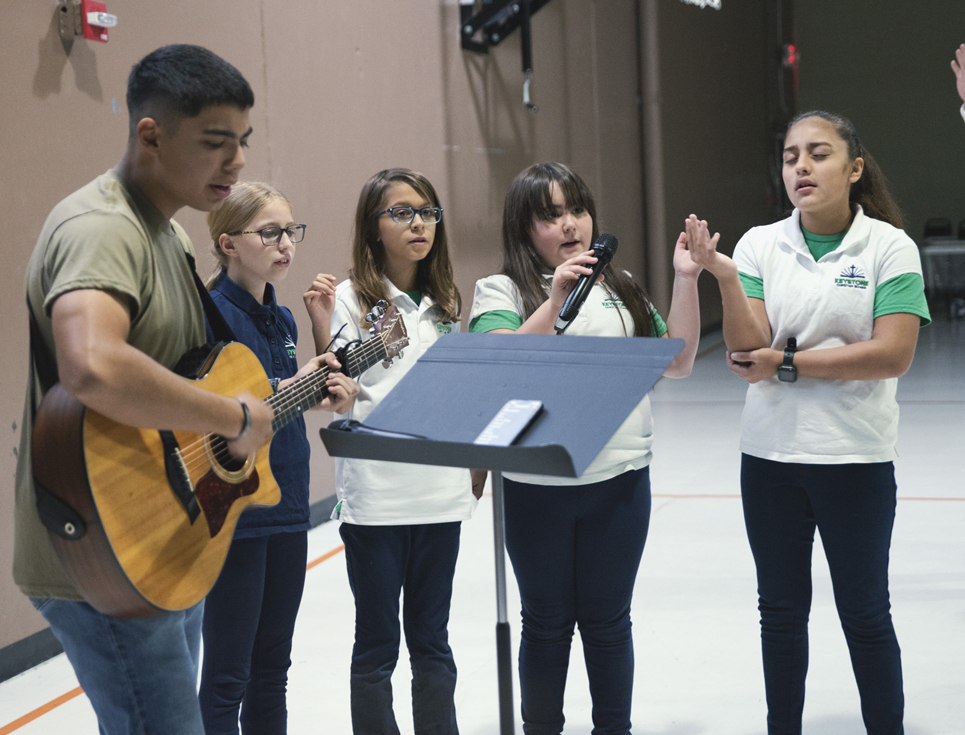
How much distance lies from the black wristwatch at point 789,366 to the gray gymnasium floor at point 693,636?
0.99m

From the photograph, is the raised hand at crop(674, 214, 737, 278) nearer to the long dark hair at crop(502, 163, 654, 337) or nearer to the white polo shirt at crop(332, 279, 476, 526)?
the long dark hair at crop(502, 163, 654, 337)

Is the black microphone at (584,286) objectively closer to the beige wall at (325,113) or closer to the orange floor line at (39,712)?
the orange floor line at (39,712)

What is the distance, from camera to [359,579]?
226cm

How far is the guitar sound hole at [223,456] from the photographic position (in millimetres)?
1697

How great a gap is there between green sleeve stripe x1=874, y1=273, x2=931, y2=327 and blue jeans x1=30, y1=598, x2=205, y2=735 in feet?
5.18

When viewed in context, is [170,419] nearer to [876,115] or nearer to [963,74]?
[963,74]

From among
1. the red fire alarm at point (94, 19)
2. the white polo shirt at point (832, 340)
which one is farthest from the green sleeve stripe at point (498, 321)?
the red fire alarm at point (94, 19)

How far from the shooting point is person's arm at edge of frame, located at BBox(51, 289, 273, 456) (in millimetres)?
1314

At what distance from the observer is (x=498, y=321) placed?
7.61 feet

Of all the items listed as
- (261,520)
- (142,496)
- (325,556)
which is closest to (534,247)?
(261,520)

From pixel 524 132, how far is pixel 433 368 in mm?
5695

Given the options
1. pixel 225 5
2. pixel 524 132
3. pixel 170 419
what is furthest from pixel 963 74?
pixel 524 132

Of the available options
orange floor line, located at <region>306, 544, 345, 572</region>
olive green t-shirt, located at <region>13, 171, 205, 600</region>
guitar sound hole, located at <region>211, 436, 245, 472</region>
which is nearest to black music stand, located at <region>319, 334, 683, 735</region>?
guitar sound hole, located at <region>211, 436, 245, 472</region>

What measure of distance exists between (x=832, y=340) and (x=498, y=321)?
2.41ft
